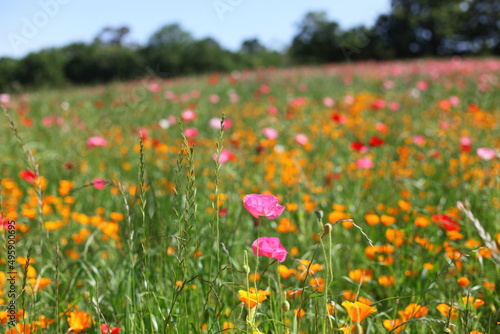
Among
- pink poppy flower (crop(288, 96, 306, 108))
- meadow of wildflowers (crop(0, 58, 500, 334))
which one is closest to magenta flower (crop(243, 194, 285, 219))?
meadow of wildflowers (crop(0, 58, 500, 334))

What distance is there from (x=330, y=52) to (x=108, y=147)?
1856 centimetres

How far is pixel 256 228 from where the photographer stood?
1.76 meters

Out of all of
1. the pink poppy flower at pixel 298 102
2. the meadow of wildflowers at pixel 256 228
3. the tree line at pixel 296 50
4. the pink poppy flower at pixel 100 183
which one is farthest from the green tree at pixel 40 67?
the pink poppy flower at pixel 100 183

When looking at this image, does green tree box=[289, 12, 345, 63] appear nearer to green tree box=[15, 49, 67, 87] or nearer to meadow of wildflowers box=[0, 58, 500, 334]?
green tree box=[15, 49, 67, 87]

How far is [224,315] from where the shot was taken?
3.83 feet

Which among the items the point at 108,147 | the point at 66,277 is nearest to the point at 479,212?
the point at 66,277

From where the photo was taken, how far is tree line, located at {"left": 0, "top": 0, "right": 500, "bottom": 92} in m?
13.2

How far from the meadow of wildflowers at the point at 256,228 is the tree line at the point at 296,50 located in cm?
902

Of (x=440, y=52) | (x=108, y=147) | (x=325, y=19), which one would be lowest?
(x=108, y=147)

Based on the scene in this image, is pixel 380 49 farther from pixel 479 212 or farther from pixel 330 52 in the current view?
pixel 479 212

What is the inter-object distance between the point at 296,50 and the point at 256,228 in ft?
71.9

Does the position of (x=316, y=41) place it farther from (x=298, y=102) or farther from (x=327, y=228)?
(x=327, y=228)

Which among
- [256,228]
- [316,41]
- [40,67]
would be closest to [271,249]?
[256,228]

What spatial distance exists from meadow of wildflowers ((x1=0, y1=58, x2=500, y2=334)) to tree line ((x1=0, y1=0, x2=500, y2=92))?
902 centimetres
